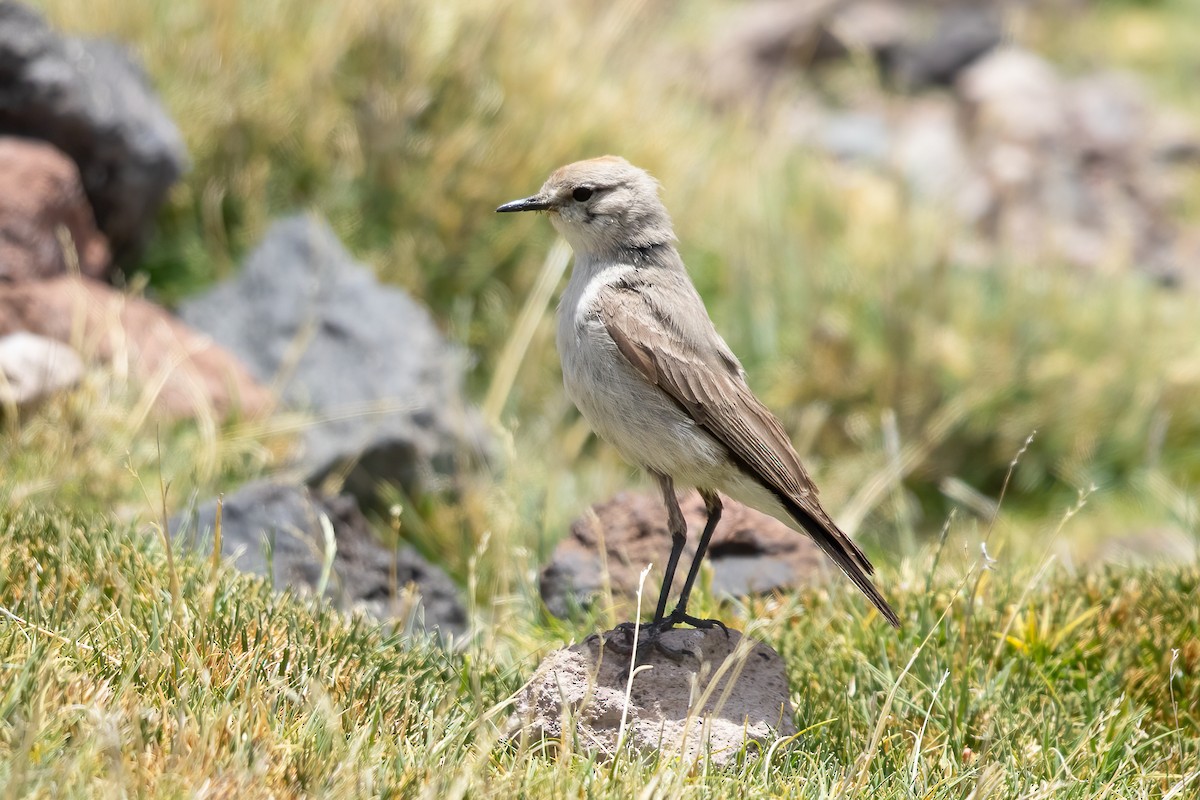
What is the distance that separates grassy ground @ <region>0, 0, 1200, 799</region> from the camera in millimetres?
3281

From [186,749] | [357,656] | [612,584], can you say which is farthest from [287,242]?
[186,749]

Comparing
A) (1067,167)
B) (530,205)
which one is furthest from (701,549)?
(1067,167)

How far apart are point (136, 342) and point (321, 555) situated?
7.01 ft

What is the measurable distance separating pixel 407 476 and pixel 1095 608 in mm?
3489

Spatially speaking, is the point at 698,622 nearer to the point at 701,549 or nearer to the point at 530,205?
the point at 701,549

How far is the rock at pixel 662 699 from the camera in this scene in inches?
143

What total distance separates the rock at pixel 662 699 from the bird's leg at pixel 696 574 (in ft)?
0.15

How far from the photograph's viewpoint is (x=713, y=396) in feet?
14.1

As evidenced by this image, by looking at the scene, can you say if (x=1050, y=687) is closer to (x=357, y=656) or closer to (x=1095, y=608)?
(x=1095, y=608)

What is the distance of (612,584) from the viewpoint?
16.5 ft

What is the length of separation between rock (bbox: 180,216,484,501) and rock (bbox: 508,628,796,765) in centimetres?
265

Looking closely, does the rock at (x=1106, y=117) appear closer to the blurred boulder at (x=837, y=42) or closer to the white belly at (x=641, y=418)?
the blurred boulder at (x=837, y=42)

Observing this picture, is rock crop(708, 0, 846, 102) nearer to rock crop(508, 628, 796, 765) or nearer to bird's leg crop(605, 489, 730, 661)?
bird's leg crop(605, 489, 730, 661)

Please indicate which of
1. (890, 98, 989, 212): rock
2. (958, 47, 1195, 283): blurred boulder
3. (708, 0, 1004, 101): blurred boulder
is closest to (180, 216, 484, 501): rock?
(890, 98, 989, 212): rock
